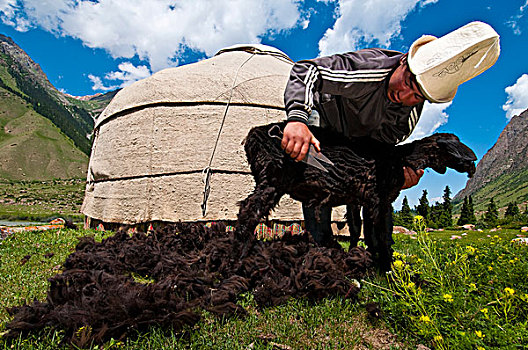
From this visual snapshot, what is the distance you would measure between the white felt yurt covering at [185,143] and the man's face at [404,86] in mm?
2487

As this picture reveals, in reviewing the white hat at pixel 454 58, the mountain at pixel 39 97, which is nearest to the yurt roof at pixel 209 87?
the white hat at pixel 454 58

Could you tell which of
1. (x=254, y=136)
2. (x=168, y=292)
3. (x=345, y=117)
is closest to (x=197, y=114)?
(x=254, y=136)

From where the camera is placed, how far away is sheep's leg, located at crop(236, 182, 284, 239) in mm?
2004

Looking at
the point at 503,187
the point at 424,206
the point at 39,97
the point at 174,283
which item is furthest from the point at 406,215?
the point at 39,97

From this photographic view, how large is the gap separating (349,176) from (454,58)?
2.89 feet

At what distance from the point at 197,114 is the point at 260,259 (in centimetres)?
279

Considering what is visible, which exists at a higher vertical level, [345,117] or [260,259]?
[345,117]

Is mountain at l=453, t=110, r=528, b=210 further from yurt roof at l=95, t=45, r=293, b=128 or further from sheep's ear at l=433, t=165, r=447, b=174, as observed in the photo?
sheep's ear at l=433, t=165, r=447, b=174

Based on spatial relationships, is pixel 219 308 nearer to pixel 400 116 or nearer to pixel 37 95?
pixel 400 116

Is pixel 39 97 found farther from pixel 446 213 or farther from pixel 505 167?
pixel 505 167

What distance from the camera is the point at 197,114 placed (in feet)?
13.6

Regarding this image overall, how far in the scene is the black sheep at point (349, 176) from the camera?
1.95 m

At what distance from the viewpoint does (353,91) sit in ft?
6.04

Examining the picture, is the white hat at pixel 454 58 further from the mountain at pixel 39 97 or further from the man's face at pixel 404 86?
the mountain at pixel 39 97
